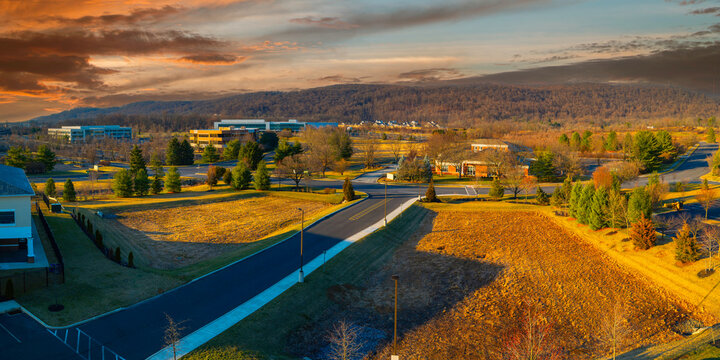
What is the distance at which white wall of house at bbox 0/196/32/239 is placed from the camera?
31219mm

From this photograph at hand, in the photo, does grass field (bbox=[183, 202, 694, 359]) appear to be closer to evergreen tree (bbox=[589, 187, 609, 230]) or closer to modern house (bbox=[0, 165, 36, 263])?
evergreen tree (bbox=[589, 187, 609, 230])

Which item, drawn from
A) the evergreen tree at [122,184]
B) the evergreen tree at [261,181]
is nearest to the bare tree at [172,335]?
the evergreen tree at [122,184]

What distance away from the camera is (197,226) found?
5294cm

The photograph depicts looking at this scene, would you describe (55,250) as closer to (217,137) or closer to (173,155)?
(173,155)

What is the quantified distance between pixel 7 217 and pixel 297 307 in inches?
914

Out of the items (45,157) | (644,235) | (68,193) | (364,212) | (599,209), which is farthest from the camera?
(45,157)

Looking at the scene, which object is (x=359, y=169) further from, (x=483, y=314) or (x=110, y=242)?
(x=483, y=314)

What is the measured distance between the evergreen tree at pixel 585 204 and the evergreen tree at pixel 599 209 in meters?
1.92

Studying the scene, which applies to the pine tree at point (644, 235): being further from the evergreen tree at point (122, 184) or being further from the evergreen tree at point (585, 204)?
the evergreen tree at point (122, 184)

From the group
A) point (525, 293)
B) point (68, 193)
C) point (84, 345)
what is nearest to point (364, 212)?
point (525, 293)

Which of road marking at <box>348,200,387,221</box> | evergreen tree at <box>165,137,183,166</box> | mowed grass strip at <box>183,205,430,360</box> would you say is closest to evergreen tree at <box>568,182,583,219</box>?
mowed grass strip at <box>183,205,430,360</box>

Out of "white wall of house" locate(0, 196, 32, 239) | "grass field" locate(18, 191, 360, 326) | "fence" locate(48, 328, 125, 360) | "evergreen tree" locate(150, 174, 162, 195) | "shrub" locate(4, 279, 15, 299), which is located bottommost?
"fence" locate(48, 328, 125, 360)

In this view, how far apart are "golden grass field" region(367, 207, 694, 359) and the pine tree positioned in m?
3.11

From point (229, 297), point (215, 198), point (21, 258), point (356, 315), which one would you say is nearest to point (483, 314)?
point (356, 315)
